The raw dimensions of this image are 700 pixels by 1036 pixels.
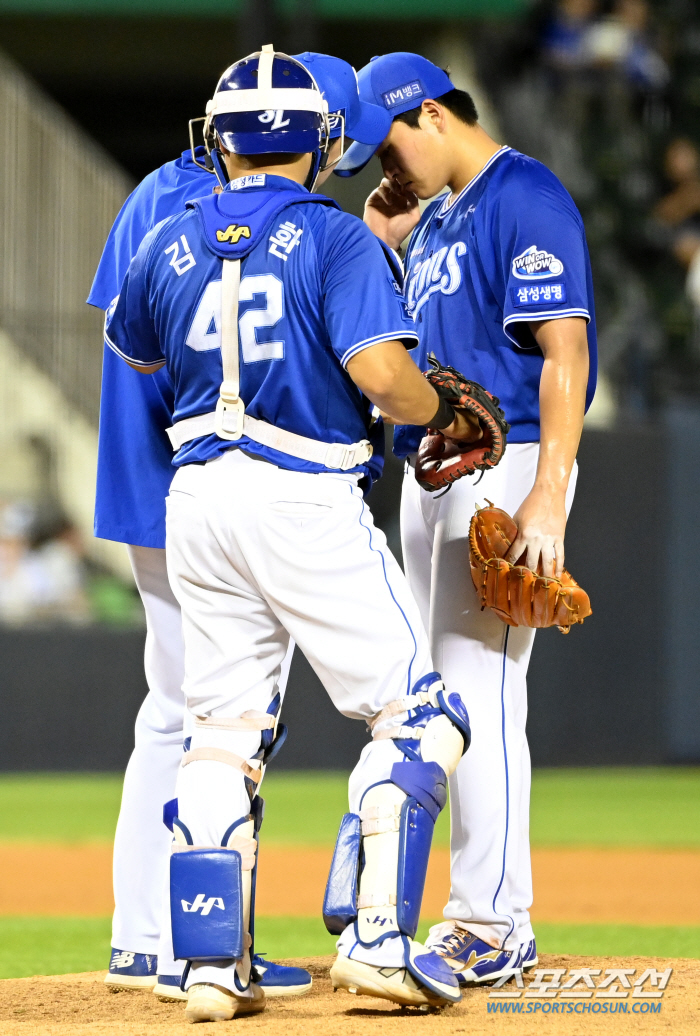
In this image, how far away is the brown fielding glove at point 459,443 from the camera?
286 centimetres

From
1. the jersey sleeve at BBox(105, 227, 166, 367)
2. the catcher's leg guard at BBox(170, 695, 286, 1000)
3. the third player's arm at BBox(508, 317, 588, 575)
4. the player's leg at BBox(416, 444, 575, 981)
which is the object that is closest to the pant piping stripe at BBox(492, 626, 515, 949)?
the player's leg at BBox(416, 444, 575, 981)

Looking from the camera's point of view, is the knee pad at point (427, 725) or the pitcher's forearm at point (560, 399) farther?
the pitcher's forearm at point (560, 399)

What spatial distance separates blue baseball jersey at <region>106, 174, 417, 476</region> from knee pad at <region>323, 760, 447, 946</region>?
670mm

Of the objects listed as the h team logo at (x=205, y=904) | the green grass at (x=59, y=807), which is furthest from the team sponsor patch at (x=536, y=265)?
the green grass at (x=59, y=807)

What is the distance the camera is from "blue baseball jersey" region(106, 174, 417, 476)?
2660 millimetres

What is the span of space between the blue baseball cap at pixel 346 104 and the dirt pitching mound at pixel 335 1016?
1.88 m

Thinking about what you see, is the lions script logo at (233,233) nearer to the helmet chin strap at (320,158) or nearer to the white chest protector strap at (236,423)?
the white chest protector strap at (236,423)

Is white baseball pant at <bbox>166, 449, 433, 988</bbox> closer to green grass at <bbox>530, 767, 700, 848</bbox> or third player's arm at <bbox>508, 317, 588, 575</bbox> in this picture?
third player's arm at <bbox>508, 317, 588, 575</bbox>

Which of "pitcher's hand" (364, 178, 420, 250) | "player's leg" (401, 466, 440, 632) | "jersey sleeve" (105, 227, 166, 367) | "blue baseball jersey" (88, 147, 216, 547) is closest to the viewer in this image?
"jersey sleeve" (105, 227, 166, 367)

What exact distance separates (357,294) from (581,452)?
271 inches

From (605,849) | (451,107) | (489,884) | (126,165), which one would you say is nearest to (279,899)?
(605,849)

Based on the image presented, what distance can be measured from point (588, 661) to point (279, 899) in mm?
4320

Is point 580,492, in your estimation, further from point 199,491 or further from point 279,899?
point 199,491

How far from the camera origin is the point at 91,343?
1106 centimetres
